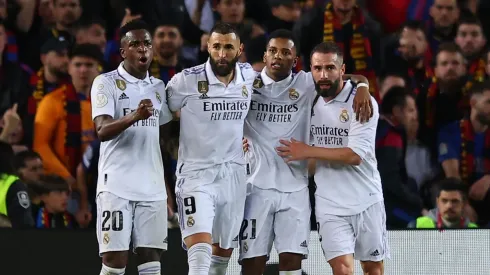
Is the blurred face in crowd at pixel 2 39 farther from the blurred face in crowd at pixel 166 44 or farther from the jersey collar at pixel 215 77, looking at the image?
the jersey collar at pixel 215 77

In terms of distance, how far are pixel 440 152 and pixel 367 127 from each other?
6.98ft

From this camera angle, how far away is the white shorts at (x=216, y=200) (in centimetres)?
608

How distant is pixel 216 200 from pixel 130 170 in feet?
1.90

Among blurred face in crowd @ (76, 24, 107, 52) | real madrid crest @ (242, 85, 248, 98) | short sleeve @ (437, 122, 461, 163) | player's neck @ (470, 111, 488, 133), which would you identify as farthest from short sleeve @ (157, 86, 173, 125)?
player's neck @ (470, 111, 488, 133)

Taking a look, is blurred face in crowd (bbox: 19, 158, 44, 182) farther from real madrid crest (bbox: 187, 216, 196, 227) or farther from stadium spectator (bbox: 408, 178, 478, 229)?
stadium spectator (bbox: 408, 178, 478, 229)

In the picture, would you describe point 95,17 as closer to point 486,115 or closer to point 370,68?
point 370,68

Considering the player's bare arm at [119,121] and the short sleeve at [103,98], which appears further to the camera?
the short sleeve at [103,98]

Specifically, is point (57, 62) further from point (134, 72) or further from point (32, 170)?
point (134, 72)

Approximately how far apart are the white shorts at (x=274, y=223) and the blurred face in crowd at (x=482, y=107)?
267 centimetres

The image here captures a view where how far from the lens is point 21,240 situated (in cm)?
783

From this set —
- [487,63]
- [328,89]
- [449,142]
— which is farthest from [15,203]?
[487,63]

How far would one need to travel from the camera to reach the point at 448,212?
7.93 meters

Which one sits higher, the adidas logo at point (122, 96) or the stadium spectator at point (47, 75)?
the stadium spectator at point (47, 75)

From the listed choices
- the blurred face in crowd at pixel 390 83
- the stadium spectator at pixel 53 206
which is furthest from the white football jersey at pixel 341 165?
the stadium spectator at pixel 53 206
